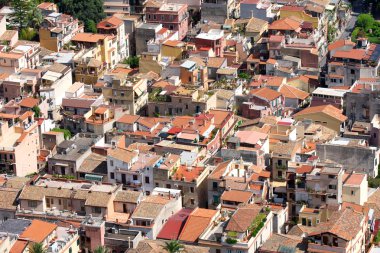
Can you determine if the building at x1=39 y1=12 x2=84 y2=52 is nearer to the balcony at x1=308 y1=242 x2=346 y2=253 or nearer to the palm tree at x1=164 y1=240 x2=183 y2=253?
the palm tree at x1=164 y1=240 x2=183 y2=253

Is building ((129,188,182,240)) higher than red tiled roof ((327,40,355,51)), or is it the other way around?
red tiled roof ((327,40,355,51))

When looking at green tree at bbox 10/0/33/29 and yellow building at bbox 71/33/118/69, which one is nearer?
yellow building at bbox 71/33/118/69

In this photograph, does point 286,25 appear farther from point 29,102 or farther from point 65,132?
point 29,102

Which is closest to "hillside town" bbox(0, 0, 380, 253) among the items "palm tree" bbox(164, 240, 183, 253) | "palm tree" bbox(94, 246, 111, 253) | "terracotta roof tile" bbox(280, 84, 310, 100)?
"palm tree" bbox(94, 246, 111, 253)

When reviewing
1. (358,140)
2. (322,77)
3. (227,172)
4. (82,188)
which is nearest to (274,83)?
(322,77)

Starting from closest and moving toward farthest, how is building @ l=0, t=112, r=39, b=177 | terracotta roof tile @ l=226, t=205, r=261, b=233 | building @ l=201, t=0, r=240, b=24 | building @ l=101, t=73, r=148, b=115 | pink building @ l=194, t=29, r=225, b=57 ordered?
terracotta roof tile @ l=226, t=205, r=261, b=233 → building @ l=0, t=112, r=39, b=177 → building @ l=101, t=73, r=148, b=115 → pink building @ l=194, t=29, r=225, b=57 → building @ l=201, t=0, r=240, b=24

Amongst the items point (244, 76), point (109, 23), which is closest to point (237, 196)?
point (244, 76)

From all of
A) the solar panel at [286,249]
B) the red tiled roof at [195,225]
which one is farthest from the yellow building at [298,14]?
the solar panel at [286,249]

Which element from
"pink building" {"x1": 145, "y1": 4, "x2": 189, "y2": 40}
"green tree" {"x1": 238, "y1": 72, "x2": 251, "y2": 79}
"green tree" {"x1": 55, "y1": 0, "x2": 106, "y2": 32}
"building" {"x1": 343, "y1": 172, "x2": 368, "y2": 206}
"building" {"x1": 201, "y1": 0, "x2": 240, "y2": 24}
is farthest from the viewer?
"building" {"x1": 201, "y1": 0, "x2": 240, "y2": 24}

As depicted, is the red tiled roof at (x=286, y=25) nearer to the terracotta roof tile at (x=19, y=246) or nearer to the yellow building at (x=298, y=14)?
the yellow building at (x=298, y=14)
